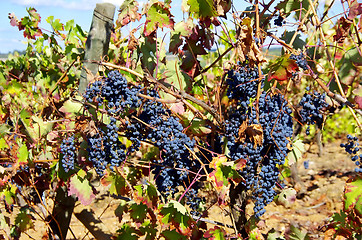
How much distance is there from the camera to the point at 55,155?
8.93ft

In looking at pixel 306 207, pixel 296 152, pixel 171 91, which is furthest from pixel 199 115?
pixel 306 207

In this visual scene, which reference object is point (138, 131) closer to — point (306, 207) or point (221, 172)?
point (221, 172)

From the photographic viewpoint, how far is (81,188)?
2137 mm

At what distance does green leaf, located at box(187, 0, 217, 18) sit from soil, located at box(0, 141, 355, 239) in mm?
2057

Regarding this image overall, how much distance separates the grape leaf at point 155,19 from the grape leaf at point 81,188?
936mm

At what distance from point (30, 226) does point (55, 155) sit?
0.74 meters

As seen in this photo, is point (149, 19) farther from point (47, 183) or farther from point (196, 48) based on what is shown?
point (47, 183)

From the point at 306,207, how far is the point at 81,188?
3581 mm

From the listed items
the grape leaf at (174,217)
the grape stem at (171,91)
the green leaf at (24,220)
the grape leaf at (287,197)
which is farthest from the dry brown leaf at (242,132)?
the green leaf at (24,220)

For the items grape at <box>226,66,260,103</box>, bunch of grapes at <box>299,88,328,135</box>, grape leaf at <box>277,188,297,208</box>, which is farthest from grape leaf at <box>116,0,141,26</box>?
grape leaf at <box>277,188,297,208</box>

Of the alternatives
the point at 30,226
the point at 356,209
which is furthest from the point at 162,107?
the point at 30,226

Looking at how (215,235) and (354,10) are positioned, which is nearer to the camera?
(354,10)

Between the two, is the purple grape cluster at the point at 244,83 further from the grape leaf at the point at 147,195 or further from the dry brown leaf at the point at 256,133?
the grape leaf at the point at 147,195

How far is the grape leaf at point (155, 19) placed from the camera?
5.93 ft
